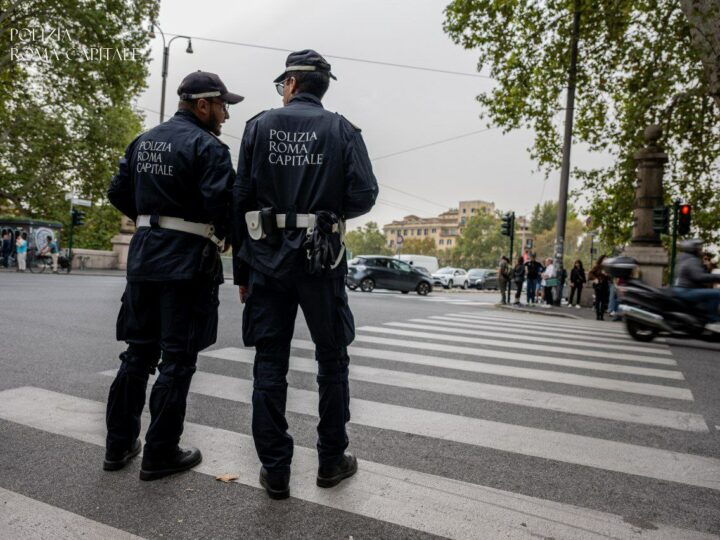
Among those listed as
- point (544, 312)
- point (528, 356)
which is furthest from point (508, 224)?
point (528, 356)

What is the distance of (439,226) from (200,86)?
155 m

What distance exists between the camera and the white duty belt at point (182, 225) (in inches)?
111

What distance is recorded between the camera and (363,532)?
2283mm

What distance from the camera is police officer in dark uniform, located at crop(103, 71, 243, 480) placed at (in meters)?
2.74

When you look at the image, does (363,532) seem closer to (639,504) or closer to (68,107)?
(639,504)

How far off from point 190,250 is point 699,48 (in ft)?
38.5

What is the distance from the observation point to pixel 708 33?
10648mm

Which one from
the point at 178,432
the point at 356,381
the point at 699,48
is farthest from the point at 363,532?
the point at 699,48

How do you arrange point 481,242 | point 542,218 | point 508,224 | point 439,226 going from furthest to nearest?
point 439,226
point 542,218
point 481,242
point 508,224

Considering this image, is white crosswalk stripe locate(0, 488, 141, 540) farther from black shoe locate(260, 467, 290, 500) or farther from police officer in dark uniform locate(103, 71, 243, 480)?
black shoe locate(260, 467, 290, 500)

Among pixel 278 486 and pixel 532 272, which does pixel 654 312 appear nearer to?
pixel 278 486

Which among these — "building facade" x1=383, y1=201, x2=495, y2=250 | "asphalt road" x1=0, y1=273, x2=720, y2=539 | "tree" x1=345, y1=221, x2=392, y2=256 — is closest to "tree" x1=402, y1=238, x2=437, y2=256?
"tree" x1=345, y1=221, x2=392, y2=256

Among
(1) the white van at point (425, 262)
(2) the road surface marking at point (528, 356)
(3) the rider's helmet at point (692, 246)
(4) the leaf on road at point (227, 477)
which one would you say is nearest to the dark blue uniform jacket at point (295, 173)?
(4) the leaf on road at point (227, 477)

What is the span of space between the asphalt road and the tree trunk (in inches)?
282
